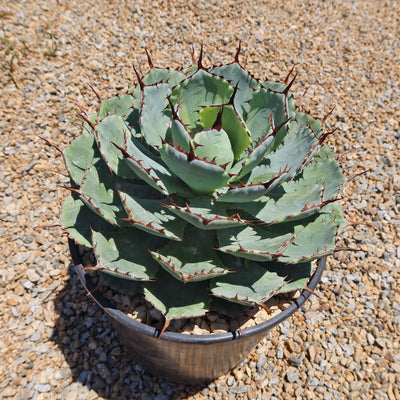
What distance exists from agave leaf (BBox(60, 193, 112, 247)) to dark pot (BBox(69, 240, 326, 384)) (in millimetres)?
109

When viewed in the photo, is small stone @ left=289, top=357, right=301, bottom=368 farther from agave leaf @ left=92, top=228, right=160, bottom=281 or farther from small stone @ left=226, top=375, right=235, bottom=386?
agave leaf @ left=92, top=228, right=160, bottom=281

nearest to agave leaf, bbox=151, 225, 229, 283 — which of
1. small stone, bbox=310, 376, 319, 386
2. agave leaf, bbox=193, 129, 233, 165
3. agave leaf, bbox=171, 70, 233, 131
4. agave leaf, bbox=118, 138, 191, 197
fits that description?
agave leaf, bbox=118, 138, 191, 197

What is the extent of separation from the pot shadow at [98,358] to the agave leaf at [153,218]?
102cm

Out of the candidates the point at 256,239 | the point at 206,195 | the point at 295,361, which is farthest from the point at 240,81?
the point at 295,361

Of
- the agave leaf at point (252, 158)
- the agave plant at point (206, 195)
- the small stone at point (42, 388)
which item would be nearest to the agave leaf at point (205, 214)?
the agave plant at point (206, 195)

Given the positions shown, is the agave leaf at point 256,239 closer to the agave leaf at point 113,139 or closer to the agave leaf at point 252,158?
the agave leaf at point 252,158

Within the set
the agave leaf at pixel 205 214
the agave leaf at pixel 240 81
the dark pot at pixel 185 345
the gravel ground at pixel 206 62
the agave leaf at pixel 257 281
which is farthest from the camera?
the gravel ground at pixel 206 62

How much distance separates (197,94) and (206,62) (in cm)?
182

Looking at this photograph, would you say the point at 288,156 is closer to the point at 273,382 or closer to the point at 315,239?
the point at 315,239

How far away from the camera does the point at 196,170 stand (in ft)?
3.66

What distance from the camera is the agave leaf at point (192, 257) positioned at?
3.70 feet

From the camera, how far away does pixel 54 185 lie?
2.40 m

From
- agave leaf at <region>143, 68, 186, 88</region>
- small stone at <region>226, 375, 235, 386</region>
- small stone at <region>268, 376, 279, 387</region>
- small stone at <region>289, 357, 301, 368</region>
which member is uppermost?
agave leaf at <region>143, 68, 186, 88</region>

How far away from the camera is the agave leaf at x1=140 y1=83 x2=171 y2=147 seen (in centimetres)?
126
